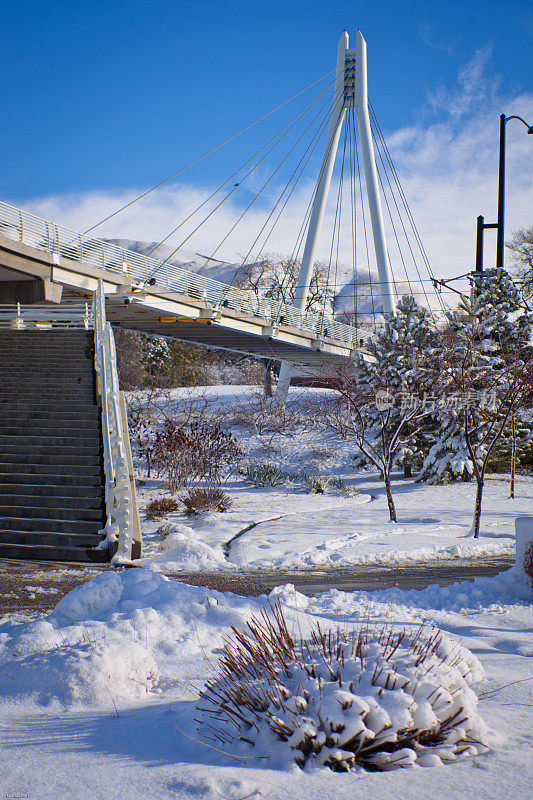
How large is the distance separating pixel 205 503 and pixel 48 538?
5519mm

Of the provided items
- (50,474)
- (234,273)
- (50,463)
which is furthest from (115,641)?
(234,273)

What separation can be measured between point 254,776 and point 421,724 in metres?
0.74

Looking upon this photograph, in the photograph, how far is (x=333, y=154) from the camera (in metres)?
31.3

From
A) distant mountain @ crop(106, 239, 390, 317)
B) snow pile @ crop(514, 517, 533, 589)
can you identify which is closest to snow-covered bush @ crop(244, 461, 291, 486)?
snow pile @ crop(514, 517, 533, 589)

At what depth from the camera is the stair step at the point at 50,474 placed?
8742mm

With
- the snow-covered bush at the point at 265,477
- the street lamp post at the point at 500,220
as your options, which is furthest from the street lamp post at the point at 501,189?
the snow-covered bush at the point at 265,477

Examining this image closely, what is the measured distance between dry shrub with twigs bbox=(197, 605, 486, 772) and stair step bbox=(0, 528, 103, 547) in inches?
190

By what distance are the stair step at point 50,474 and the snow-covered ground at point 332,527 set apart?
1369 millimetres

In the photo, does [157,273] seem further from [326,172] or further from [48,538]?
[48,538]

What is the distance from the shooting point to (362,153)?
30812 millimetres

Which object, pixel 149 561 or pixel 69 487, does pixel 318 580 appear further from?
pixel 69 487

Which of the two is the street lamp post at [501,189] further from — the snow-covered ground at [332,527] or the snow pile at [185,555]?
the snow pile at [185,555]

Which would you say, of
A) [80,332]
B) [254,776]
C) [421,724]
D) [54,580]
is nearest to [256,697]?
[254,776]

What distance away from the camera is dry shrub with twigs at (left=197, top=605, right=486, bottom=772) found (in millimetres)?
2496
